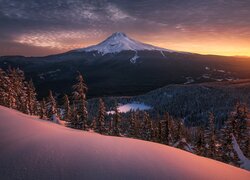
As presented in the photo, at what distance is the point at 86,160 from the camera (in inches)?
268

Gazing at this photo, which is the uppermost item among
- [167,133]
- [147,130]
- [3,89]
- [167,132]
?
[3,89]

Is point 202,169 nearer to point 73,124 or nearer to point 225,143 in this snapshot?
point 225,143

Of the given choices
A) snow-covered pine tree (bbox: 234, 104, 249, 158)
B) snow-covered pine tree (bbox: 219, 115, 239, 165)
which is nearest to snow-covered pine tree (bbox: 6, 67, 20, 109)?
snow-covered pine tree (bbox: 219, 115, 239, 165)

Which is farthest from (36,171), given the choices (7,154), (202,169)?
(202,169)

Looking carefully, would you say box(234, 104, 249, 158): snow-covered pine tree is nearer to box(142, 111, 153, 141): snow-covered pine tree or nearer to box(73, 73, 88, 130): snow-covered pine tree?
box(142, 111, 153, 141): snow-covered pine tree

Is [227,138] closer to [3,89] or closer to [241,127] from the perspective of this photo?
[241,127]

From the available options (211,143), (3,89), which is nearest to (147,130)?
(211,143)

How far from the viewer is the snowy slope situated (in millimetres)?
6012

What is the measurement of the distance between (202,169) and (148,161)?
184 centimetres

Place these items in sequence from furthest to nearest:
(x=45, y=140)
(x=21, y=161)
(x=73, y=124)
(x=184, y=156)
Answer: (x=73, y=124) → (x=184, y=156) → (x=45, y=140) → (x=21, y=161)

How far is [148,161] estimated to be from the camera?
742cm

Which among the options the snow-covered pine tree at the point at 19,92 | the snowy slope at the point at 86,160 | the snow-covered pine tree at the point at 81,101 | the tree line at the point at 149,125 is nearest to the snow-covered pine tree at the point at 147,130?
the tree line at the point at 149,125

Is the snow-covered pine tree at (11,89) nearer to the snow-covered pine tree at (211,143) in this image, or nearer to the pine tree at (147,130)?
the pine tree at (147,130)

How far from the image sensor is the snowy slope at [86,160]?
6.01 meters
